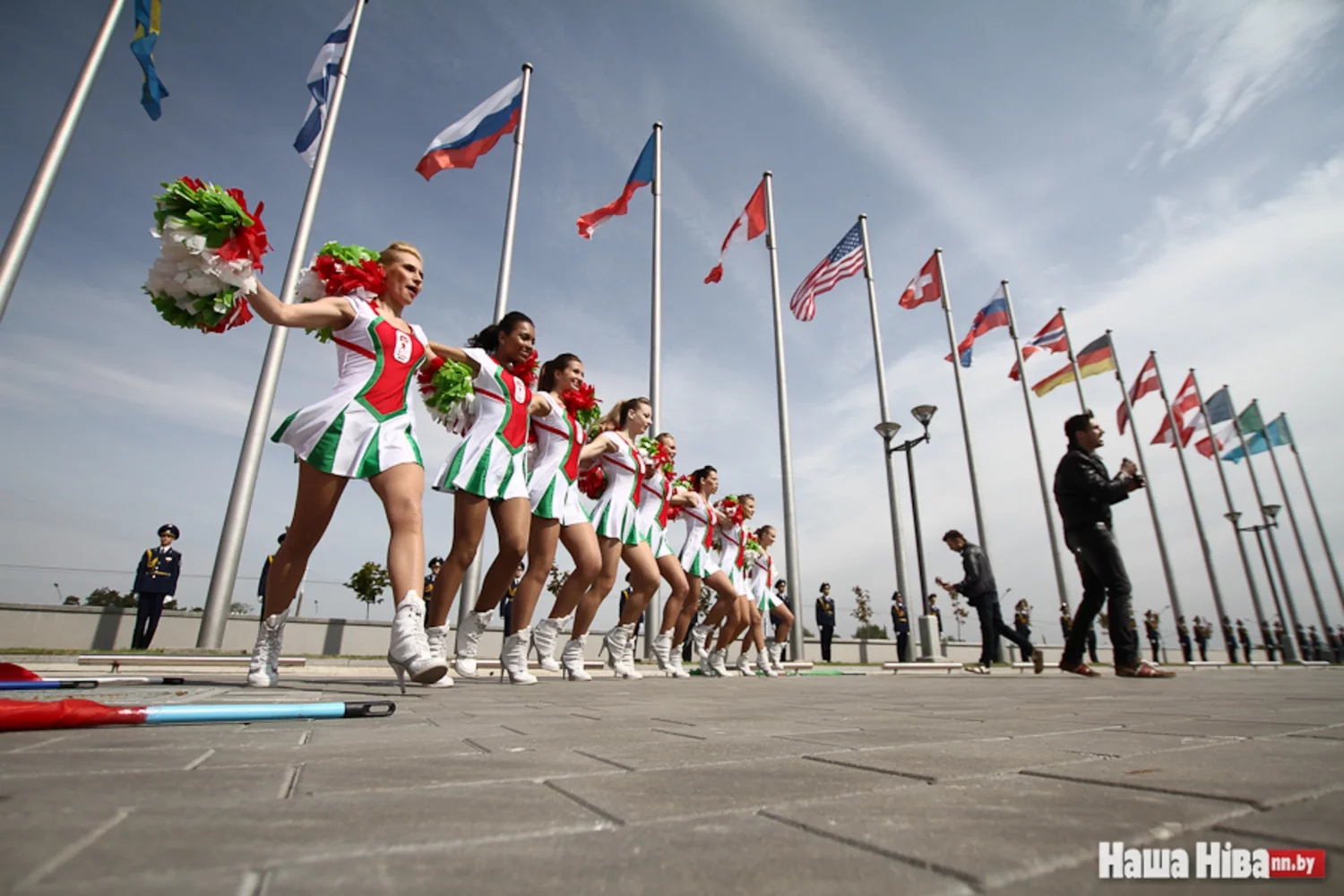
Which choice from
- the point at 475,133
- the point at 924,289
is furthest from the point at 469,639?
the point at 924,289

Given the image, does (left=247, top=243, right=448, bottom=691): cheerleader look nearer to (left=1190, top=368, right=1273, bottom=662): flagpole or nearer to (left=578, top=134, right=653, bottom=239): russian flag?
(left=578, top=134, right=653, bottom=239): russian flag

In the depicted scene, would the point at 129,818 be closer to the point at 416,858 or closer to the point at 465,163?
the point at 416,858

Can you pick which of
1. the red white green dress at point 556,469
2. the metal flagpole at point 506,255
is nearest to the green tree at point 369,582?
the metal flagpole at point 506,255

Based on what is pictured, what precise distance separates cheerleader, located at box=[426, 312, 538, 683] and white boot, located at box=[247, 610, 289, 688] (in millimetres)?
902

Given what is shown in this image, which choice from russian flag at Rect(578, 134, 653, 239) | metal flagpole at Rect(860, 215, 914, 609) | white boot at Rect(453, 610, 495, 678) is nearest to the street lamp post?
metal flagpole at Rect(860, 215, 914, 609)

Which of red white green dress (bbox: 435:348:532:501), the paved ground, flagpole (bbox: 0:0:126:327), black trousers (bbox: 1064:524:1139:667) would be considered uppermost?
flagpole (bbox: 0:0:126:327)

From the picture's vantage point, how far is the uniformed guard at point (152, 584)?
10086mm

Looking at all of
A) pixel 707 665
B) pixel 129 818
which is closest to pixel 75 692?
pixel 129 818

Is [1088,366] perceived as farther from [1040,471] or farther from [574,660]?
[574,660]

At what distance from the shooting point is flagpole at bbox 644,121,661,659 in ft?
42.2

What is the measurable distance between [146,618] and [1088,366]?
88.3 feet

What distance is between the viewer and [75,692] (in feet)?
10.5

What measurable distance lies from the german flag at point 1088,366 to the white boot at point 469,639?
908 inches

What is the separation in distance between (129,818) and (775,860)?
830 millimetres
